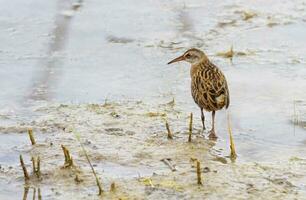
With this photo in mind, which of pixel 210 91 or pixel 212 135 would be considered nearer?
pixel 212 135

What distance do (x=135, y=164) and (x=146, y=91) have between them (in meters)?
2.35

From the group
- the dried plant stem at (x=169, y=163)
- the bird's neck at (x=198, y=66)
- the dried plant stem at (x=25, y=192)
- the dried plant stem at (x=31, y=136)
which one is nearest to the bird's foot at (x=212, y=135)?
the dried plant stem at (x=169, y=163)

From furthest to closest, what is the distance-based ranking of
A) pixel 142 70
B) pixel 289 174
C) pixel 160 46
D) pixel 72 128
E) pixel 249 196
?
pixel 160 46
pixel 142 70
pixel 72 128
pixel 289 174
pixel 249 196

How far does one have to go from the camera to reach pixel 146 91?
1016 centimetres

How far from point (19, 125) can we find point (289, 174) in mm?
2893

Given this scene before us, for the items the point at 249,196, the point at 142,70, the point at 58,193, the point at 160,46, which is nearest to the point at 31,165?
the point at 58,193

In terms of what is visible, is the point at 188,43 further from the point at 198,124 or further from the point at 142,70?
the point at 198,124

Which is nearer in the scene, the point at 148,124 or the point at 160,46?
the point at 148,124

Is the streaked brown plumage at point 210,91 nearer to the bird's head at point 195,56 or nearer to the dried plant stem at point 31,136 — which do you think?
the bird's head at point 195,56

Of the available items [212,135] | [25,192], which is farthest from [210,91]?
[25,192]

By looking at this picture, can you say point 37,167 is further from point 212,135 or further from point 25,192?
point 212,135

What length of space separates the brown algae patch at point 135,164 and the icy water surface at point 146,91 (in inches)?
0.7

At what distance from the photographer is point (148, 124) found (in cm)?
909

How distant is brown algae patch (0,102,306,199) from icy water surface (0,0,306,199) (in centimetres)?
2
